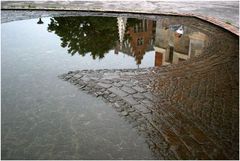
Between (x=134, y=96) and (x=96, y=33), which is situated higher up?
(x=96, y=33)

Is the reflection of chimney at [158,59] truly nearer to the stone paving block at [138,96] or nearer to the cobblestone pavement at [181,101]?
the cobblestone pavement at [181,101]

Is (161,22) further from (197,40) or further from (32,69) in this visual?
(32,69)

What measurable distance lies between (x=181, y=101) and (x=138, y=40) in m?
4.80

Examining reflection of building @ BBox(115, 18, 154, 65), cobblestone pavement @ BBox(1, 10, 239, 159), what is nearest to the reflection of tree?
reflection of building @ BBox(115, 18, 154, 65)

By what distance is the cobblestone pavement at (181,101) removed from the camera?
6472 millimetres

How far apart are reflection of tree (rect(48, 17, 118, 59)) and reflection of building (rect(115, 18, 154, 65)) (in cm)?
52

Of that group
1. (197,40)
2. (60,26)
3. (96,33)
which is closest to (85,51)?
(96,33)

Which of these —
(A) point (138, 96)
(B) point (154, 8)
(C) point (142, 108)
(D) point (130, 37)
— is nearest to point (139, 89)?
(A) point (138, 96)

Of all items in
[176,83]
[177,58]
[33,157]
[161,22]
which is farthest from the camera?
[161,22]

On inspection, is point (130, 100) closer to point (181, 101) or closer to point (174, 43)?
point (181, 101)

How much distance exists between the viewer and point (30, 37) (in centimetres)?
1285

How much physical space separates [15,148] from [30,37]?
7556 millimetres

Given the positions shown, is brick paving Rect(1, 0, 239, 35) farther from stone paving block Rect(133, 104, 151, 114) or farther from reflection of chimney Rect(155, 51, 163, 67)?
stone paving block Rect(133, 104, 151, 114)

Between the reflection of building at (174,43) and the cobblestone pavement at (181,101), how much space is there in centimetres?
53
